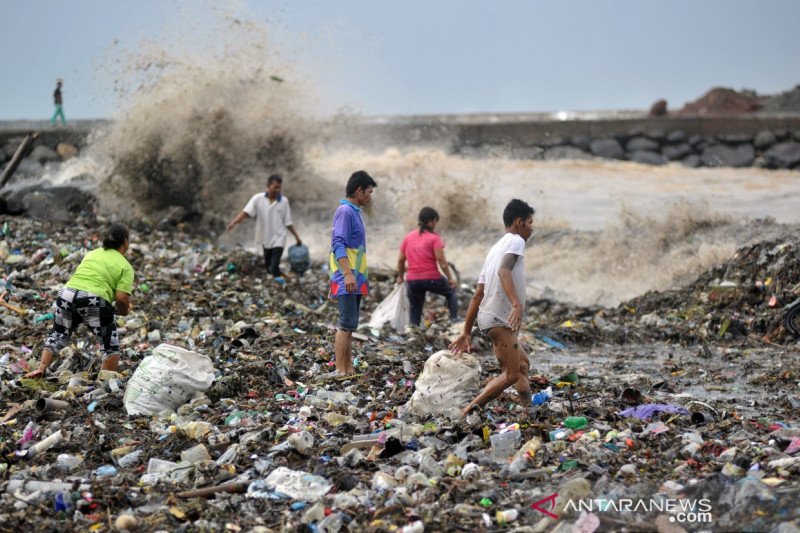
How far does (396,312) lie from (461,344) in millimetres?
3657

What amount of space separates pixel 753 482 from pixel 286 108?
15.8 metres

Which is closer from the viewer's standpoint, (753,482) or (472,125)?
(753,482)

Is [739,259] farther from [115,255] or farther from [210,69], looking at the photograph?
[210,69]

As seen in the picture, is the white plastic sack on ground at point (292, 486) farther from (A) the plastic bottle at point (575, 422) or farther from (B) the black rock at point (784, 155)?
(B) the black rock at point (784, 155)

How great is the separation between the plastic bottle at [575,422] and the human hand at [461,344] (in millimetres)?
828

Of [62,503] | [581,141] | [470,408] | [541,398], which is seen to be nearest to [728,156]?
[581,141]

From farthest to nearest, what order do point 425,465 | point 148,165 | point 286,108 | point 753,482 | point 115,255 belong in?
point 286,108 → point 148,165 → point 115,255 → point 425,465 → point 753,482

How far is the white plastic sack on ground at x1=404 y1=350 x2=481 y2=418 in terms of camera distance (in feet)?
20.5

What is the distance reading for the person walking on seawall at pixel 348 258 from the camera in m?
7.23

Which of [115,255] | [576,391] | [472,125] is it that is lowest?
[576,391]

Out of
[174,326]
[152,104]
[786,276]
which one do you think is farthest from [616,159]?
[174,326]

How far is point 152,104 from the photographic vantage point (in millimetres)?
18172

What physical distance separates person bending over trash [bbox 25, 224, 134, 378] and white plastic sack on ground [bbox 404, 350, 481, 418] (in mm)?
2387

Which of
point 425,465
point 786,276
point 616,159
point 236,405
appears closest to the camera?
point 425,465
